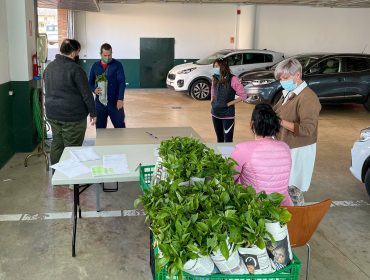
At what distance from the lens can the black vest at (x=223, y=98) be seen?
5.00m

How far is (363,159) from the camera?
13.9 ft

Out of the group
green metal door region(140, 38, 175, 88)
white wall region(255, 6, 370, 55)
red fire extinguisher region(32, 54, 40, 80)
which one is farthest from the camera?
white wall region(255, 6, 370, 55)

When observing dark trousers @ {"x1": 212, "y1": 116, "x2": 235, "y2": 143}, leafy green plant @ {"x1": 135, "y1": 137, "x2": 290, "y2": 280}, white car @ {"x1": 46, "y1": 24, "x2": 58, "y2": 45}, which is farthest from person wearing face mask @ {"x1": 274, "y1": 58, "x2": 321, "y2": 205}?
white car @ {"x1": 46, "y1": 24, "x2": 58, "y2": 45}

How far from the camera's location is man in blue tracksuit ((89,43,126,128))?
5.14 meters

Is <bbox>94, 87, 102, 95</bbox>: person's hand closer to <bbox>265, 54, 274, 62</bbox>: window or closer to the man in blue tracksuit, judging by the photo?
the man in blue tracksuit

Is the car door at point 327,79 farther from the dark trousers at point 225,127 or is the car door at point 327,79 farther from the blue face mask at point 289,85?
the blue face mask at point 289,85

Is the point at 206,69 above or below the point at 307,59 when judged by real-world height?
below

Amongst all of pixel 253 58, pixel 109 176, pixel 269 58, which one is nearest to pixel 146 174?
pixel 109 176

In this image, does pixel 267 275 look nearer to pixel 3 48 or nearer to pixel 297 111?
pixel 297 111

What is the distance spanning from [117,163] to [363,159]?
2.54 metres

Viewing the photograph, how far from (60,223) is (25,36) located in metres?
2.92

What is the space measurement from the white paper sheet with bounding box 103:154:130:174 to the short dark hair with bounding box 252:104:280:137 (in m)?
0.99

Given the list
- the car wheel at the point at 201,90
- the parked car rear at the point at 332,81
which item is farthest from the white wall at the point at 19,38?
the car wheel at the point at 201,90

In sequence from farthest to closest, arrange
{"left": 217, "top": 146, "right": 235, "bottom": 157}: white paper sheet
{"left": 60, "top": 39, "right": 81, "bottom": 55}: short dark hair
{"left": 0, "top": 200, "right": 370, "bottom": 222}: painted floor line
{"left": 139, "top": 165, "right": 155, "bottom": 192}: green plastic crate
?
{"left": 60, "top": 39, "right": 81, "bottom": 55}: short dark hair → {"left": 0, "top": 200, "right": 370, "bottom": 222}: painted floor line → {"left": 217, "top": 146, "right": 235, "bottom": 157}: white paper sheet → {"left": 139, "top": 165, "right": 155, "bottom": 192}: green plastic crate
